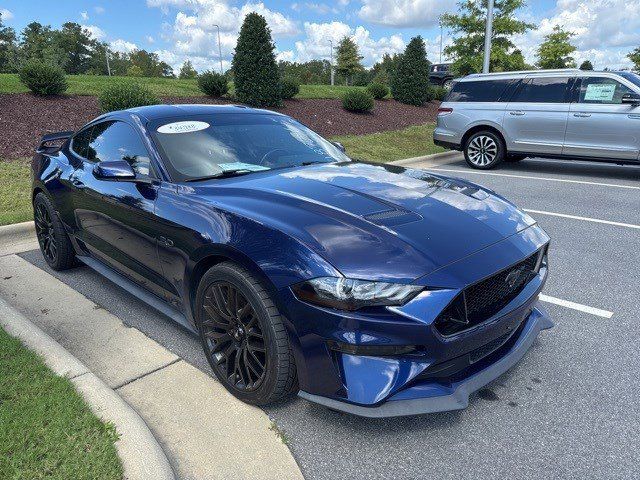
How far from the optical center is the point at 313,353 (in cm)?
209

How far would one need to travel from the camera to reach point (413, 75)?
1798 cm

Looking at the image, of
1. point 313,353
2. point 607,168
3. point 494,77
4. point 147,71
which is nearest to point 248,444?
point 313,353

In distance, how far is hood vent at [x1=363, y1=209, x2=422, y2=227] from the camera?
7.71 feet

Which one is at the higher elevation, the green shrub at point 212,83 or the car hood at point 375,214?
the green shrub at point 212,83

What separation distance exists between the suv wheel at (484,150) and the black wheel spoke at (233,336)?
8.59 metres

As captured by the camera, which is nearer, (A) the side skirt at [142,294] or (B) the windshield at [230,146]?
(A) the side skirt at [142,294]

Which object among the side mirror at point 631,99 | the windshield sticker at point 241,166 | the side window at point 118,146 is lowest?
the windshield sticker at point 241,166

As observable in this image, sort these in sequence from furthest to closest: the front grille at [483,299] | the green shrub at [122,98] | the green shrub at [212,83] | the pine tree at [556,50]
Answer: the pine tree at [556,50], the green shrub at [212,83], the green shrub at [122,98], the front grille at [483,299]

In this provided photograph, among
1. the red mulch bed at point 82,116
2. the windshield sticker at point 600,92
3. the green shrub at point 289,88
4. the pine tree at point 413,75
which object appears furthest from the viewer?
the pine tree at point 413,75

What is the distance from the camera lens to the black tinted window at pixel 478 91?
31.6 ft

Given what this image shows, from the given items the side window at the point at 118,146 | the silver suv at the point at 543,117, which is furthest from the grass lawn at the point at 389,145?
the side window at the point at 118,146

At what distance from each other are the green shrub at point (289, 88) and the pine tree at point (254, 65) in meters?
1.17

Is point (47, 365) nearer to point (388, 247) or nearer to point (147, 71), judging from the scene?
point (388, 247)

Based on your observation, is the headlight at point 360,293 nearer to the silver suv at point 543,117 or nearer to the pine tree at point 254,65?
the silver suv at point 543,117
